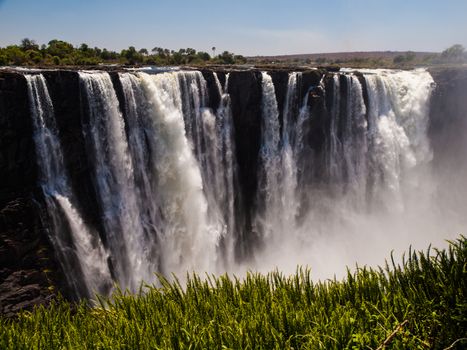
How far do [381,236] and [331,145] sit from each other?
6.54m

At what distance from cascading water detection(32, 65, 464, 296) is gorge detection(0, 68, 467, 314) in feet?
0.23

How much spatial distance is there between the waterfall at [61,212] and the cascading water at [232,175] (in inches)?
2.0

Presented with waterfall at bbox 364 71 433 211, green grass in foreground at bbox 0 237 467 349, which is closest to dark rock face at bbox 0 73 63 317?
green grass in foreground at bbox 0 237 467 349

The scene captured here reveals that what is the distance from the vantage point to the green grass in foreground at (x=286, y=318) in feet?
19.1

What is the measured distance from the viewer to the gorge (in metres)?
16.6

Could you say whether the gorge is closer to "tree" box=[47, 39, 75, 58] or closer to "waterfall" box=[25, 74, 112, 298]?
"waterfall" box=[25, 74, 112, 298]

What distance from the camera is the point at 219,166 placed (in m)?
22.9

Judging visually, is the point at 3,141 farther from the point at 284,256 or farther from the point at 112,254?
the point at 284,256

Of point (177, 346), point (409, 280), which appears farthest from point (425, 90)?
point (177, 346)

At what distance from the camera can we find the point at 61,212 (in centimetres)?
1702

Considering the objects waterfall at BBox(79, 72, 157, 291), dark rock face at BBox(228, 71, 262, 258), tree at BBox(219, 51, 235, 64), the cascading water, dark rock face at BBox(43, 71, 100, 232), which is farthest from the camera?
tree at BBox(219, 51, 235, 64)

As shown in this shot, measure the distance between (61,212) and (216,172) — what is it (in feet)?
27.4

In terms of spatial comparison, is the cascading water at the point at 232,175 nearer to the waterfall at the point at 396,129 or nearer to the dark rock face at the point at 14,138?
the waterfall at the point at 396,129

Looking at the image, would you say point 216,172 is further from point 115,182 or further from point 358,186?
point 358,186
